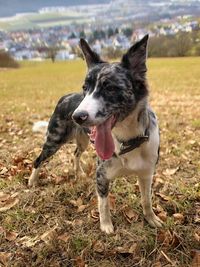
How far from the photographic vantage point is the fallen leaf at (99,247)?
403 centimetres

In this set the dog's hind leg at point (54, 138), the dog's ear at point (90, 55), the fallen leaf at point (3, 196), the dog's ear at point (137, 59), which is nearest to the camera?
the dog's ear at point (137, 59)

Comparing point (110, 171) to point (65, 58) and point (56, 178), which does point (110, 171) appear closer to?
point (56, 178)


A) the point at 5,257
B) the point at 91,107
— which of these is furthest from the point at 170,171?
the point at 91,107

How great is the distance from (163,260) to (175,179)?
1962mm

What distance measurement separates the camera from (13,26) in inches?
5871

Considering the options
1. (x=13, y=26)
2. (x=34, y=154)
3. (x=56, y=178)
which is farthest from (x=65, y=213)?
(x=13, y=26)

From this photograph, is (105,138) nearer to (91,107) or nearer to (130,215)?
(91,107)

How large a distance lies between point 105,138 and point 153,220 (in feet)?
4.64

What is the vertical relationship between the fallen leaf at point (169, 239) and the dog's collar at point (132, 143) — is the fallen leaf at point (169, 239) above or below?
below

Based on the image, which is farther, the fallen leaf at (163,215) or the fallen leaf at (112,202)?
the fallen leaf at (112,202)

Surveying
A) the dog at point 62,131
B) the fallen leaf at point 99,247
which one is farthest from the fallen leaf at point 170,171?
the fallen leaf at point 99,247

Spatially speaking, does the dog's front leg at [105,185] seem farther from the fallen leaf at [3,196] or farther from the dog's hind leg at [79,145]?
the fallen leaf at [3,196]

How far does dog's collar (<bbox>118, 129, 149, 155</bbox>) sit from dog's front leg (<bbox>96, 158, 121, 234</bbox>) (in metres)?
0.18

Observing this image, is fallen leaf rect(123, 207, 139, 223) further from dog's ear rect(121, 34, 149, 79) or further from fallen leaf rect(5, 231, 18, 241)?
dog's ear rect(121, 34, 149, 79)
